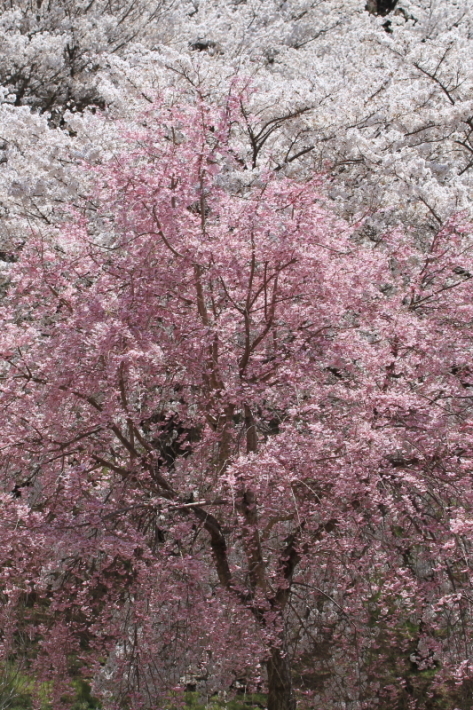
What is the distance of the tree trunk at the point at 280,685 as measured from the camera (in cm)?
553

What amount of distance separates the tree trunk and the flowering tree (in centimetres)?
2

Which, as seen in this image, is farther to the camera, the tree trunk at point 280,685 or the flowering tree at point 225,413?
the tree trunk at point 280,685

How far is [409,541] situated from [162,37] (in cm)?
1232

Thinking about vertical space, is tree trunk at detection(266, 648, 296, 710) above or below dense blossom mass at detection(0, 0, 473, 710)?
below

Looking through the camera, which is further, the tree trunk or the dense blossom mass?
the tree trunk

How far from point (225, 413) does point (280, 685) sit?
199cm

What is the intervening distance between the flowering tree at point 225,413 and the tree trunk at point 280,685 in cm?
2

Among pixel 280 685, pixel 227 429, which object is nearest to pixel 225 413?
pixel 227 429

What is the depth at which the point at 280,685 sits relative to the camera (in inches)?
221

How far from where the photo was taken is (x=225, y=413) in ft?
18.3

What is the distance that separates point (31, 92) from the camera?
13305mm

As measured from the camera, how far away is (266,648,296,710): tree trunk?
553cm

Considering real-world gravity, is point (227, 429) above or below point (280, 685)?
above

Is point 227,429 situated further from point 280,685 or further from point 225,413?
point 280,685
